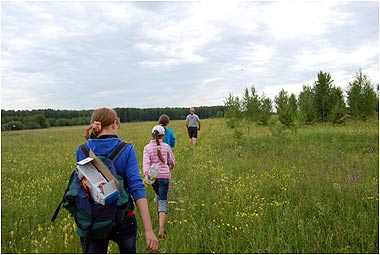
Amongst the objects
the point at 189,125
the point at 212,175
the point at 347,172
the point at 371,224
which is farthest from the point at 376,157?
the point at 189,125

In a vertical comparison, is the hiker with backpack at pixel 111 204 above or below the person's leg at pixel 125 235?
above

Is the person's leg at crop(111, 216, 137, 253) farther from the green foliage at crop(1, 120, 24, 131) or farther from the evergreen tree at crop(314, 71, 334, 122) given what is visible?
the green foliage at crop(1, 120, 24, 131)

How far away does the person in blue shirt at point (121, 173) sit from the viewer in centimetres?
296

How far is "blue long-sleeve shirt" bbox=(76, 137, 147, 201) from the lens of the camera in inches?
117

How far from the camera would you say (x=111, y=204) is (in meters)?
2.78

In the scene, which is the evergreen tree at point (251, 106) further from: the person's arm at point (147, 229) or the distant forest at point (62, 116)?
the distant forest at point (62, 116)

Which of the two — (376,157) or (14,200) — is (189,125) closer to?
(376,157)

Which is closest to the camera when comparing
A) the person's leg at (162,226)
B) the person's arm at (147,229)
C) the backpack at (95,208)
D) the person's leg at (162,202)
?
the backpack at (95,208)

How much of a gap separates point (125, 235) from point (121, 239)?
6 centimetres

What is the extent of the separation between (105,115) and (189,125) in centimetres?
1278

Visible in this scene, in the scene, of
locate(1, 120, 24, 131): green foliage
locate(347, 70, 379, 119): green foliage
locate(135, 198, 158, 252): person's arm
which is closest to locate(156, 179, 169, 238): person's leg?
locate(135, 198, 158, 252): person's arm

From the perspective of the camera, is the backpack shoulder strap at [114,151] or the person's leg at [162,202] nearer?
the backpack shoulder strap at [114,151]

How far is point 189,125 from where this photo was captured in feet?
52.0

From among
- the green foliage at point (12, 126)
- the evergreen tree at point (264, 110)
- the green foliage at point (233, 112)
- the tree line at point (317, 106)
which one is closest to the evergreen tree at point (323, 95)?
the tree line at point (317, 106)
